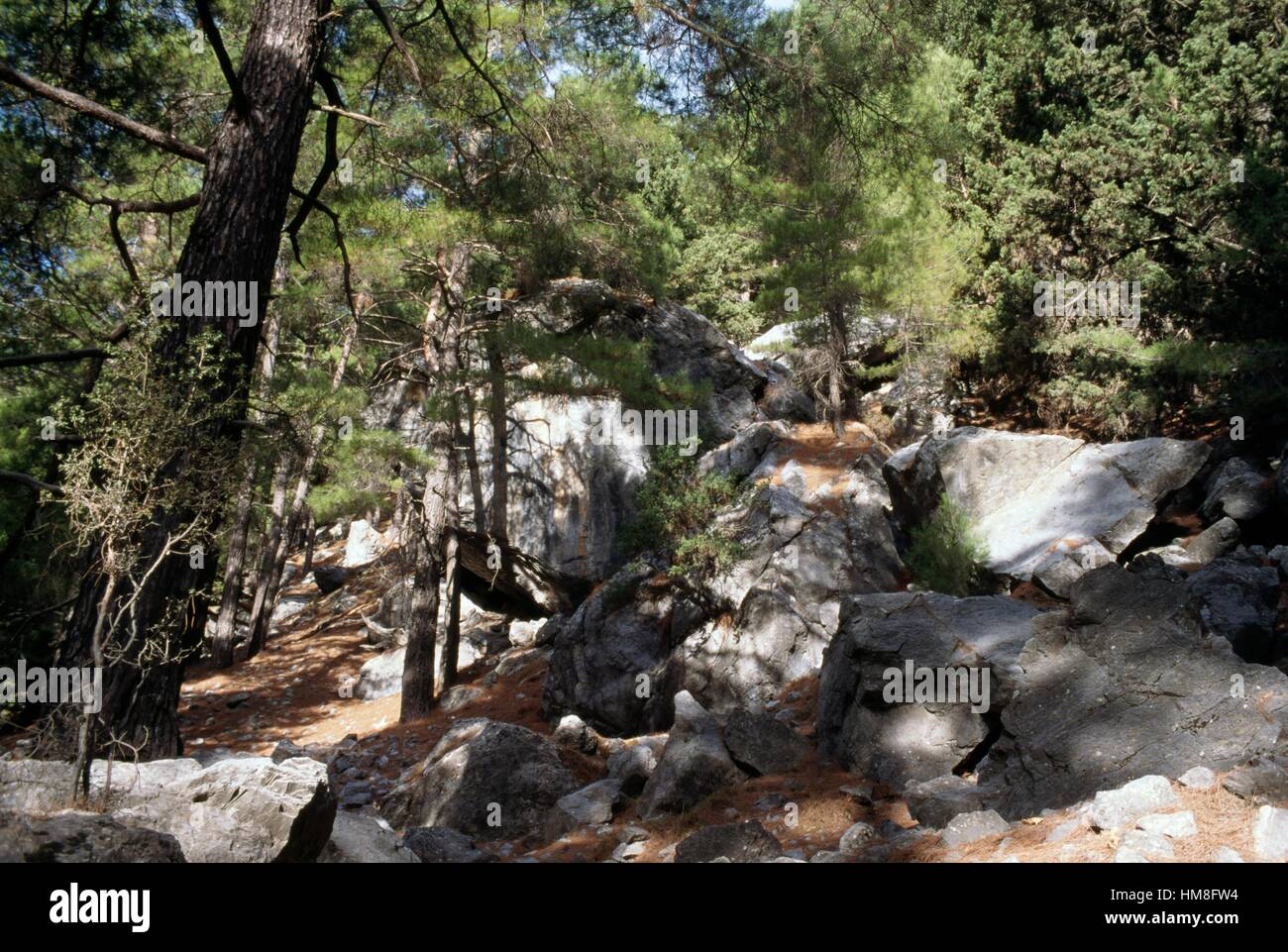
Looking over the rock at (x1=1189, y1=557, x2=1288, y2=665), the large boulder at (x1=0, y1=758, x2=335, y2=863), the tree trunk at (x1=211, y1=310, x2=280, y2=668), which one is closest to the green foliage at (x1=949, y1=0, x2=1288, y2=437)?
the rock at (x1=1189, y1=557, x2=1288, y2=665)

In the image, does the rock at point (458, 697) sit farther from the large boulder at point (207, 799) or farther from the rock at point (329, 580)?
the rock at point (329, 580)

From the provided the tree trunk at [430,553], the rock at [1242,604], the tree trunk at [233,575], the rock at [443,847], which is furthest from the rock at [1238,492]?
the tree trunk at [233,575]

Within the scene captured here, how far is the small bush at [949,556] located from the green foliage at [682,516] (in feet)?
8.00

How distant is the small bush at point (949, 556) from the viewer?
8969mm

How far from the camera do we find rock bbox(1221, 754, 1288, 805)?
3336 millimetres

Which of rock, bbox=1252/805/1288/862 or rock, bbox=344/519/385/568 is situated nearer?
rock, bbox=1252/805/1288/862

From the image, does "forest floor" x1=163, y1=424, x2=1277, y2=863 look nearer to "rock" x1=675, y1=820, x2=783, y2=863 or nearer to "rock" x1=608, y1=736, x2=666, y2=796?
"rock" x1=675, y1=820, x2=783, y2=863

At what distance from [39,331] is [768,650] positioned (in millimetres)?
7972

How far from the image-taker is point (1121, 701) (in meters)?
4.62

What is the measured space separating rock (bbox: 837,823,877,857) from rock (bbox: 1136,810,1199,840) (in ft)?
4.69

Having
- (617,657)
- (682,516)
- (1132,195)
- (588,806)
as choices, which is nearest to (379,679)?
(617,657)

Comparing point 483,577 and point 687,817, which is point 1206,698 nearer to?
point 687,817

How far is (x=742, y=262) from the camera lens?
22.5 m

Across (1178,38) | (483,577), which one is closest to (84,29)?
(483,577)
